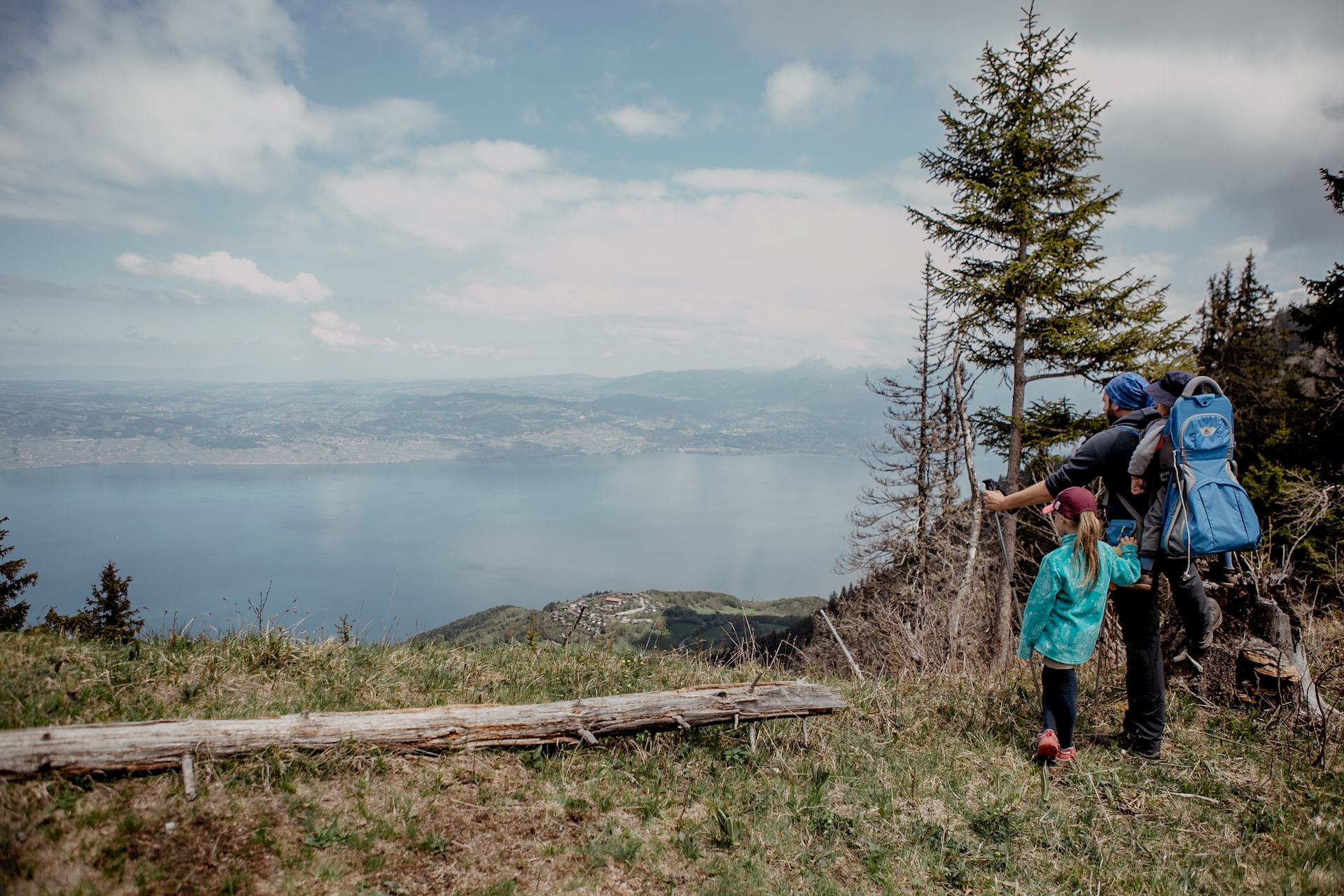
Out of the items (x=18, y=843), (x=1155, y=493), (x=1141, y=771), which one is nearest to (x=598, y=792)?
(x=18, y=843)

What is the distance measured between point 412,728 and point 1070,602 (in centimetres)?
402

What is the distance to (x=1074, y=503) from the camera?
376 centimetres

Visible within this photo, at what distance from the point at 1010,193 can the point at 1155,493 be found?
36.7 ft

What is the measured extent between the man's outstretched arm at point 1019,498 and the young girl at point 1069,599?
9cm

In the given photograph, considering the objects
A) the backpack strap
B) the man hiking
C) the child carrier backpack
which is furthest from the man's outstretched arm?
the child carrier backpack

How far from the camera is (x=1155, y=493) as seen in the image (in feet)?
12.4

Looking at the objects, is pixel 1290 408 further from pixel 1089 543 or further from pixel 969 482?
pixel 1089 543

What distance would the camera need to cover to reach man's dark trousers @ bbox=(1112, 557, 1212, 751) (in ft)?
12.5

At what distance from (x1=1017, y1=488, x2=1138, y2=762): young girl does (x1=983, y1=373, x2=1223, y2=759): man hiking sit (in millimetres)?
138

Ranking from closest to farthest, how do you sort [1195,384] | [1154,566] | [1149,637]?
[1195,384], [1154,566], [1149,637]

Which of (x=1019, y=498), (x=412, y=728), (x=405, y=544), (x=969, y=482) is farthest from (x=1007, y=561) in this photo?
(x=405, y=544)

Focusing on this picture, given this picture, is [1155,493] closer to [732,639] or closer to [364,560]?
[732,639]

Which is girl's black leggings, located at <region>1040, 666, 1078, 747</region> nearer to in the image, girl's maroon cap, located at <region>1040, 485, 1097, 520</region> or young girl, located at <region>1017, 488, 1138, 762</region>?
young girl, located at <region>1017, 488, 1138, 762</region>

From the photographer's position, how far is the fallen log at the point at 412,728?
2824 mm
